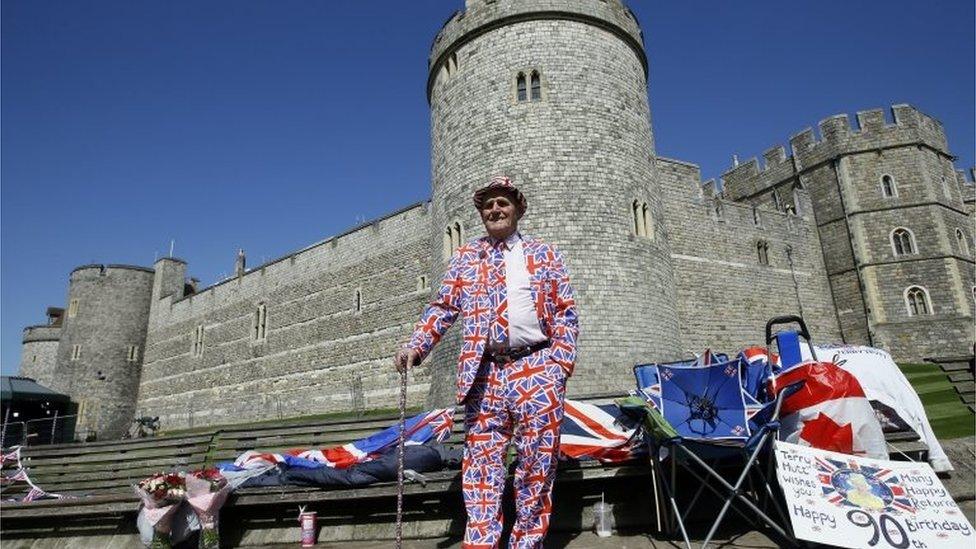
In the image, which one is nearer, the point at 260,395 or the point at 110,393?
the point at 260,395

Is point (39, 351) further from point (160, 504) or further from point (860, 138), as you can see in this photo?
point (860, 138)

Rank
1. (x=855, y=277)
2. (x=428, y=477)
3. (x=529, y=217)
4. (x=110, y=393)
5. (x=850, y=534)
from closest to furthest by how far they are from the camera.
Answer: (x=850, y=534) → (x=428, y=477) → (x=529, y=217) → (x=855, y=277) → (x=110, y=393)

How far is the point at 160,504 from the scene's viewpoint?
3758 millimetres

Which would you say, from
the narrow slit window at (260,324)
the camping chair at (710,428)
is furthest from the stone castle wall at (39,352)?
the camping chair at (710,428)

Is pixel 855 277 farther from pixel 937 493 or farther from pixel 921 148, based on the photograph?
pixel 937 493

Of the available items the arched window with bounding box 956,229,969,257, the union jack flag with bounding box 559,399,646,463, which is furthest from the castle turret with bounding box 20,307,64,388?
the arched window with bounding box 956,229,969,257

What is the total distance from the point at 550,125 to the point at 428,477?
8769 mm

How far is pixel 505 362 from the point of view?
2.90 metres

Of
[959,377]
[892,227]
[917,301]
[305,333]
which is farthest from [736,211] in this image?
[305,333]

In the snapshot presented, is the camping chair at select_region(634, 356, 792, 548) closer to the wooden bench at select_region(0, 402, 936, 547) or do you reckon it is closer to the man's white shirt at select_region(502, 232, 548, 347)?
the wooden bench at select_region(0, 402, 936, 547)

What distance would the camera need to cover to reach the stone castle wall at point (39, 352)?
40.2m

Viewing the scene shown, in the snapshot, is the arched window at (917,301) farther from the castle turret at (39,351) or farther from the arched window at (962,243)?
the castle turret at (39,351)

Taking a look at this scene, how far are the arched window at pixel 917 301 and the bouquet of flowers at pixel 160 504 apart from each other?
888 inches

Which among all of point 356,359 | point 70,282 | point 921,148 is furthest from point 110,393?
point 921,148
